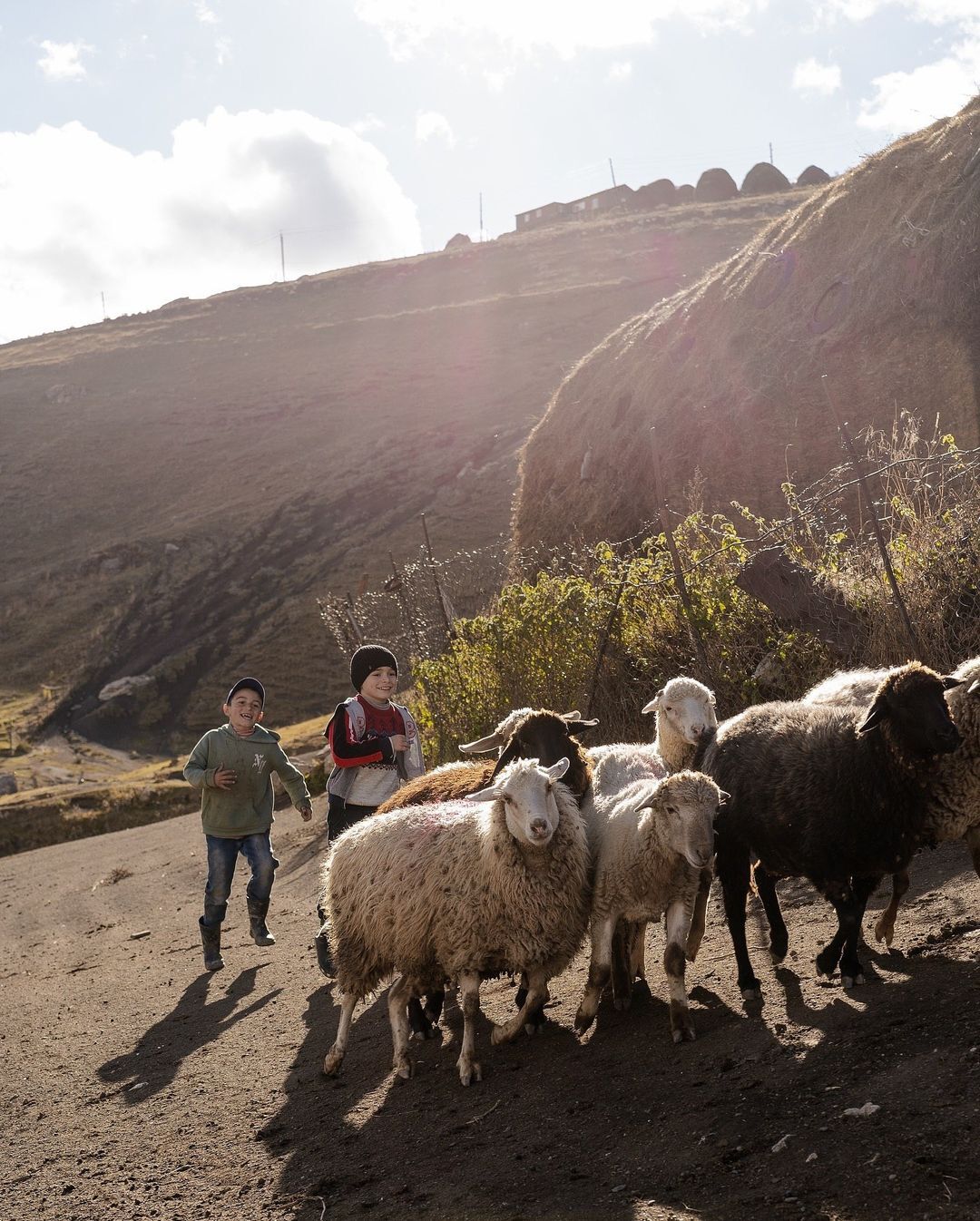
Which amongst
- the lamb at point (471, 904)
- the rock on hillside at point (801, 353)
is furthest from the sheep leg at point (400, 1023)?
the rock on hillside at point (801, 353)

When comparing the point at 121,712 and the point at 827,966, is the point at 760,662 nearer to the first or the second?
the point at 827,966

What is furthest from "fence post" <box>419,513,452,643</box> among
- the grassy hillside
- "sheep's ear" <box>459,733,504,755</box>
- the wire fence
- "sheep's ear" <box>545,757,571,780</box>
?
the grassy hillside

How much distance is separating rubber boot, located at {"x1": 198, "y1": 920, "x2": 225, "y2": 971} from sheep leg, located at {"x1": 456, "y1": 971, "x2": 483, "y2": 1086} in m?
3.76

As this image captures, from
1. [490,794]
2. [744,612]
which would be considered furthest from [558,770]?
[744,612]

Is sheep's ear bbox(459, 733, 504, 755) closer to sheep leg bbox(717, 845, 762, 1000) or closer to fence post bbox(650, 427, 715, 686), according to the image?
sheep leg bbox(717, 845, 762, 1000)

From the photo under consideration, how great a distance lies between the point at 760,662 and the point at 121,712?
30086 millimetres

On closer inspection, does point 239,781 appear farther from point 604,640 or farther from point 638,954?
point 604,640

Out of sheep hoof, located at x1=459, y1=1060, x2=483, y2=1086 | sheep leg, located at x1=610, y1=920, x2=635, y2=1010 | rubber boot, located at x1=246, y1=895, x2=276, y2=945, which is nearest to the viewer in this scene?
sheep hoof, located at x1=459, y1=1060, x2=483, y2=1086

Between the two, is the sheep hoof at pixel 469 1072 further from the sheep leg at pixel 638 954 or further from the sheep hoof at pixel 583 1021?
the sheep leg at pixel 638 954

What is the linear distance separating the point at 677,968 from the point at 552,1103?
3.16ft

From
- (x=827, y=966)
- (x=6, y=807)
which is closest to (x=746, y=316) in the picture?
(x=827, y=966)

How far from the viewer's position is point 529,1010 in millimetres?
5902

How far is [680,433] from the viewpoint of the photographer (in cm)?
1856

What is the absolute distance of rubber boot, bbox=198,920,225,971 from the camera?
9.05m
